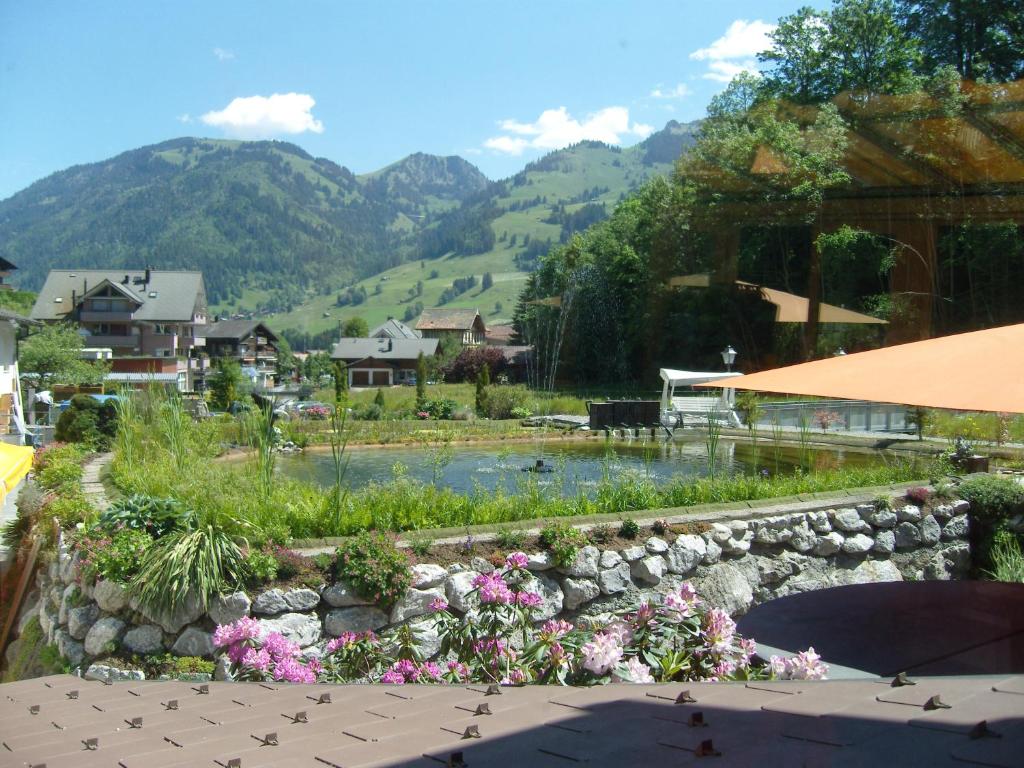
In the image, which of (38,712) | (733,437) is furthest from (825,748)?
(733,437)

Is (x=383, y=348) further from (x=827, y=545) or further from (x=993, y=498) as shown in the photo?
(x=827, y=545)

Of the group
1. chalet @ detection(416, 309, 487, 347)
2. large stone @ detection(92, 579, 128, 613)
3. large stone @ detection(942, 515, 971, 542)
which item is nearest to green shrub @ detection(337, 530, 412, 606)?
large stone @ detection(92, 579, 128, 613)

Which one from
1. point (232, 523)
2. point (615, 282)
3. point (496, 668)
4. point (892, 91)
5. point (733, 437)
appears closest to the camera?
point (496, 668)

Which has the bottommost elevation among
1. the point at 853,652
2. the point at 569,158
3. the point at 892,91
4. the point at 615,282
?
the point at 853,652

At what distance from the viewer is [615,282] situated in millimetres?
18094

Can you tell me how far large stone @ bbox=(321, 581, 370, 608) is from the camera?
4.35m

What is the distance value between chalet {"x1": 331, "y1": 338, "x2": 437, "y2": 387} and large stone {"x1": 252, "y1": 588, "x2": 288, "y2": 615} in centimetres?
3398

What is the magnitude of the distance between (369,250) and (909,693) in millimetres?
99482

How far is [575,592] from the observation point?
4.88m

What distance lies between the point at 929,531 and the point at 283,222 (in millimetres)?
65838

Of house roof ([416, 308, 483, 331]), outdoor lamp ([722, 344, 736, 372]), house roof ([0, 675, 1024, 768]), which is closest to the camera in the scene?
house roof ([0, 675, 1024, 768])

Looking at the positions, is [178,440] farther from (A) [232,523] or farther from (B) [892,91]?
(B) [892,91]

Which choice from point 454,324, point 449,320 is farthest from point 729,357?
point 449,320

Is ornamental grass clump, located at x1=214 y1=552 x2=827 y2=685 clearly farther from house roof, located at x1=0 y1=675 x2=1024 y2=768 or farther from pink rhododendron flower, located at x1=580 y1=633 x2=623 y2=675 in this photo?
house roof, located at x1=0 y1=675 x2=1024 y2=768
